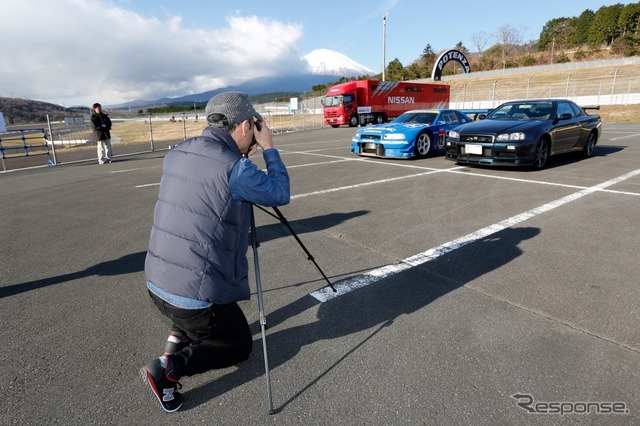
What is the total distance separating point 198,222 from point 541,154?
8.34 meters

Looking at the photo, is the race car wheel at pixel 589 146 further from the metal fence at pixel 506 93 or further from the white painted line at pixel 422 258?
the metal fence at pixel 506 93

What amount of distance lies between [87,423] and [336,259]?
8.03 ft

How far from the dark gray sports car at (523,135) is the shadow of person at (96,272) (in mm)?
7015

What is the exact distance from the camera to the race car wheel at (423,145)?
1031cm

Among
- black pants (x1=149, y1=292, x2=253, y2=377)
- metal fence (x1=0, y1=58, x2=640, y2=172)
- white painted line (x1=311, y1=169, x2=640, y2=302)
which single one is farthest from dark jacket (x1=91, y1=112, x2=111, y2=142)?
metal fence (x1=0, y1=58, x2=640, y2=172)

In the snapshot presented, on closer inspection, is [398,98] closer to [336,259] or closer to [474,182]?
[474,182]

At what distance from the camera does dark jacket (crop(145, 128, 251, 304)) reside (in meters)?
1.92

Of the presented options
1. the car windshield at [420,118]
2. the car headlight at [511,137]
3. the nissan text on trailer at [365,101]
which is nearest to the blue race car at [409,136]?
the car windshield at [420,118]

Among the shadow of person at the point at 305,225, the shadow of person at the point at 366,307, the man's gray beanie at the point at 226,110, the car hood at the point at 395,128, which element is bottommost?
the shadow of person at the point at 366,307

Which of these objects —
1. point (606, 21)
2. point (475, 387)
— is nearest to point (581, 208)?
point (475, 387)

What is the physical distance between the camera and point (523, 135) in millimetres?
7672

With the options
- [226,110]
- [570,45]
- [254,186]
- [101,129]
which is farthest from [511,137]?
[570,45]

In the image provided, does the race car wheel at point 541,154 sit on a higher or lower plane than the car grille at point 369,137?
lower

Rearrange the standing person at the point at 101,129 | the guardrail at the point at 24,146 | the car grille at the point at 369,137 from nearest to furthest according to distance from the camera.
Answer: the car grille at the point at 369,137 < the standing person at the point at 101,129 < the guardrail at the point at 24,146
